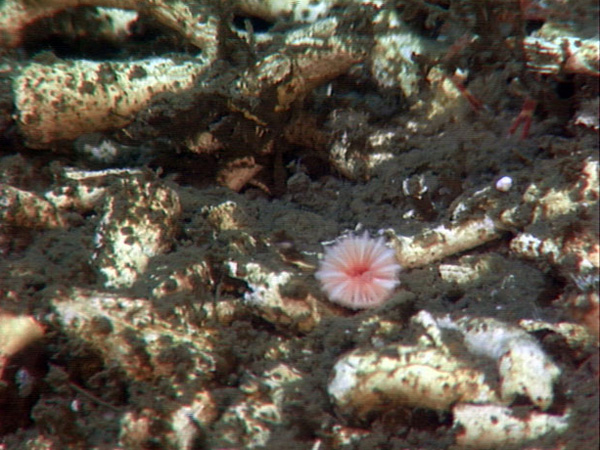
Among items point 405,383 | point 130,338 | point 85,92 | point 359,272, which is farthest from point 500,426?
point 85,92

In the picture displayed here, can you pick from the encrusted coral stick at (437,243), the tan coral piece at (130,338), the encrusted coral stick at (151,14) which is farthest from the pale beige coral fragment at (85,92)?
the encrusted coral stick at (437,243)

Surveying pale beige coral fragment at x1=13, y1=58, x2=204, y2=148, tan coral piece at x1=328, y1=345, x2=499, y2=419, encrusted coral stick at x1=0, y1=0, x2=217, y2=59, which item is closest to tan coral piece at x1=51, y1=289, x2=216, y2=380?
tan coral piece at x1=328, y1=345, x2=499, y2=419

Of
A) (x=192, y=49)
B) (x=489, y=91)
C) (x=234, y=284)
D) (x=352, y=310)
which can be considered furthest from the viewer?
(x=192, y=49)

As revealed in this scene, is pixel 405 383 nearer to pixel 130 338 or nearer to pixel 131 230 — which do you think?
pixel 130 338

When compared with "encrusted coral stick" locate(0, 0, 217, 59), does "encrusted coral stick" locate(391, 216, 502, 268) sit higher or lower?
lower

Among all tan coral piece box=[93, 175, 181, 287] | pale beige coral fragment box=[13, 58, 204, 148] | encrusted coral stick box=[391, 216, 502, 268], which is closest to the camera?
tan coral piece box=[93, 175, 181, 287]

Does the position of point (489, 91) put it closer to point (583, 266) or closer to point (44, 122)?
point (583, 266)

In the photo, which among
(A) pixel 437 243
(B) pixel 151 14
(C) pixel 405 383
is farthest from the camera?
(B) pixel 151 14

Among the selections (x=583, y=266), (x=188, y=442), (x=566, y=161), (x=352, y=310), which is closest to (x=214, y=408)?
(x=188, y=442)

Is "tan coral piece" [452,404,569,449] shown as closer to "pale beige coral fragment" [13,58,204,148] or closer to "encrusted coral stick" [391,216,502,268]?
"encrusted coral stick" [391,216,502,268]

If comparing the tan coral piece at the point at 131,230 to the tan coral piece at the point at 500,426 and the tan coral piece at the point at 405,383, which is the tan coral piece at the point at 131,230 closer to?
the tan coral piece at the point at 405,383

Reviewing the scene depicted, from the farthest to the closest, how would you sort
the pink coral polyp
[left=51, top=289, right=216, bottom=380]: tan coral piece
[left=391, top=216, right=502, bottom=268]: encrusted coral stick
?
[left=391, top=216, right=502, bottom=268]: encrusted coral stick
the pink coral polyp
[left=51, top=289, right=216, bottom=380]: tan coral piece
